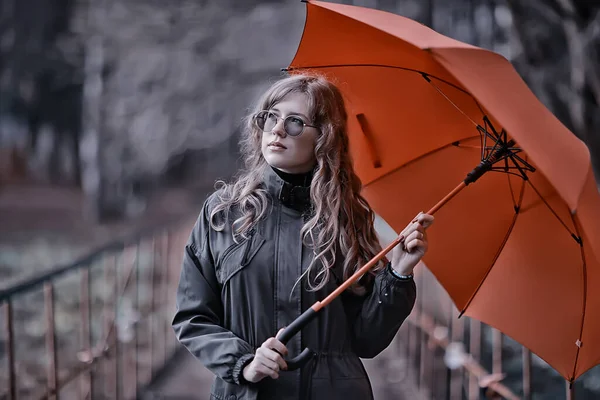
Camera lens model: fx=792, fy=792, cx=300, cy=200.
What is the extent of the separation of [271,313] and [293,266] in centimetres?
12

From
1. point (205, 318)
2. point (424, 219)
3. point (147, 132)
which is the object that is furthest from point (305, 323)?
point (147, 132)

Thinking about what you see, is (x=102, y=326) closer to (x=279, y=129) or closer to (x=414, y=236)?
(x=279, y=129)

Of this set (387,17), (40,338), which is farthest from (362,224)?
(40,338)

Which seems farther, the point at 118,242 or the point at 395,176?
the point at 118,242

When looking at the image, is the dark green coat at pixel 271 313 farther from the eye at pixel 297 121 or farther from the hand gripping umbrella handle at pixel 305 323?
the eye at pixel 297 121

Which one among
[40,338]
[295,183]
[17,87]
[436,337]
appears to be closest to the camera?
[295,183]

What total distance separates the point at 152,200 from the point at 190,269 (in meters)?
9.20

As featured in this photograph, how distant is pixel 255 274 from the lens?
181 cm

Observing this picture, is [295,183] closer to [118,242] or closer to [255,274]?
[255,274]

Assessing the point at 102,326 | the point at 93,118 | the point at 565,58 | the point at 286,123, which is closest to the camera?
the point at 286,123

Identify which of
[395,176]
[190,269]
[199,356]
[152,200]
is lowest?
[152,200]

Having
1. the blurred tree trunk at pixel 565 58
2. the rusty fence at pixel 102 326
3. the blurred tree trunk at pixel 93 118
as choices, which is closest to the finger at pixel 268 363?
the rusty fence at pixel 102 326

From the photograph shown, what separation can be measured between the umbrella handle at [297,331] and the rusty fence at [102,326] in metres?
1.32

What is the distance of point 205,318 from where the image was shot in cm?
184
